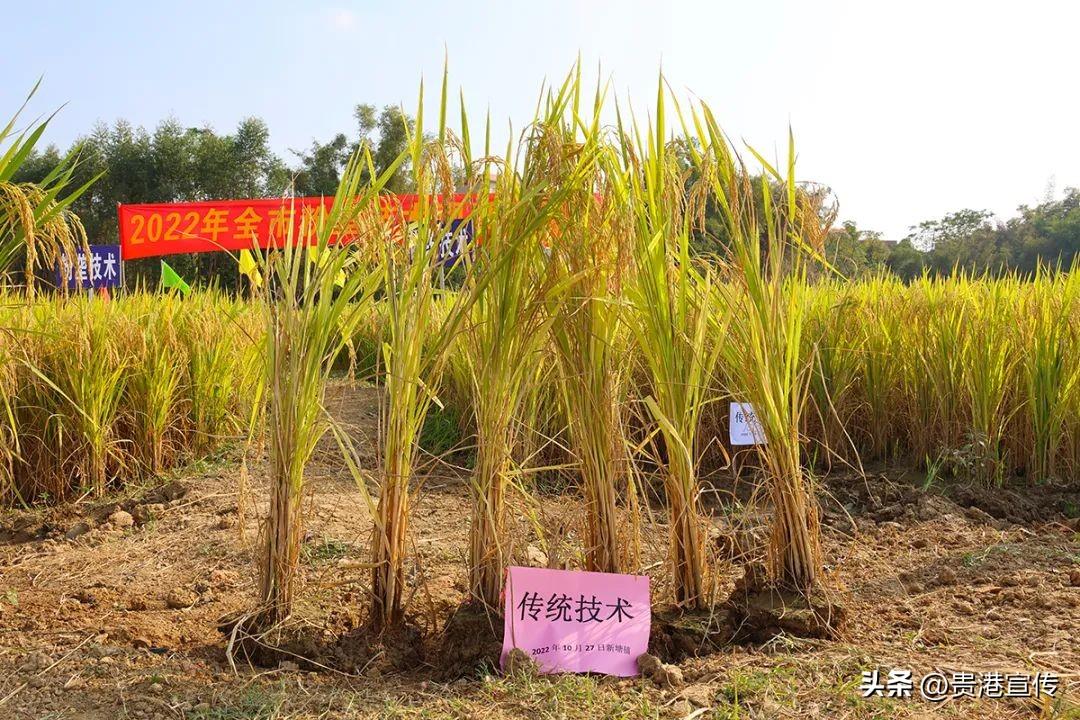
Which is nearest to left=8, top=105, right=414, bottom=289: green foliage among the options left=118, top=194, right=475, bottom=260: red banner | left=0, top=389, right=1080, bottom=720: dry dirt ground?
left=118, top=194, right=475, bottom=260: red banner

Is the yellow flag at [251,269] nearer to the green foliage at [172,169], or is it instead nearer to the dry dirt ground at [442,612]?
the dry dirt ground at [442,612]

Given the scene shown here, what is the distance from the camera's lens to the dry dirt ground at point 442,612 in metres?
1.75

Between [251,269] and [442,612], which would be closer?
[442,612]

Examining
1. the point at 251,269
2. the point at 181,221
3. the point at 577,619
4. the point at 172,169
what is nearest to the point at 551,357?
the point at 577,619

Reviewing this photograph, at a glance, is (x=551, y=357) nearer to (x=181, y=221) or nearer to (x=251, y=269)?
(x=251, y=269)

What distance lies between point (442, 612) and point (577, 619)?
366mm

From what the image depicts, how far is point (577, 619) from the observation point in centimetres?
195

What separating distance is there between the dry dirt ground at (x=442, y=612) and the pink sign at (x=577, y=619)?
6cm

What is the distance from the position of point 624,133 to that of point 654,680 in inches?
48.5

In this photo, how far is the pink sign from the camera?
1906 mm

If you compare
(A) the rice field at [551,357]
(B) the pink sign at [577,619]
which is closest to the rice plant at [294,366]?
(A) the rice field at [551,357]

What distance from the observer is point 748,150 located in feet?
6.63

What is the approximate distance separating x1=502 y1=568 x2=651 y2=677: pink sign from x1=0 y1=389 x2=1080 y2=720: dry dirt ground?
60 millimetres

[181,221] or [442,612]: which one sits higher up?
[181,221]
